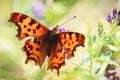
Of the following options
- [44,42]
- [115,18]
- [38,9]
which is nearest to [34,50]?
[44,42]

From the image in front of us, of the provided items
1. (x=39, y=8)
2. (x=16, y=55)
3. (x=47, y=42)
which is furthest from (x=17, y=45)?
(x=47, y=42)

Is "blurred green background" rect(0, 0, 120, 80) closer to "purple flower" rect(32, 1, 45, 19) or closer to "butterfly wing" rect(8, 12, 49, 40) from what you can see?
"purple flower" rect(32, 1, 45, 19)

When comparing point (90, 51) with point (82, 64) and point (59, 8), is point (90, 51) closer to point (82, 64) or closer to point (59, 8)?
point (82, 64)

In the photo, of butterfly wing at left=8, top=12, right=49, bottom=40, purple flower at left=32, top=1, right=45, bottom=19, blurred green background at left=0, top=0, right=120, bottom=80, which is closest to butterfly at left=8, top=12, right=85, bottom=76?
butterfly wing at left=8, top=12, right=49, bottom=40

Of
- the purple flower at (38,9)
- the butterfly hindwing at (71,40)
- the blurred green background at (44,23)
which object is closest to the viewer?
the butterfly hindwing at (71,40)

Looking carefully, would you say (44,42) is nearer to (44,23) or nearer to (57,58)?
(57,58)

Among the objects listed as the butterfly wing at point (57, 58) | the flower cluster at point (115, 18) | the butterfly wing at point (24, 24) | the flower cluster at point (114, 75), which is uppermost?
the flower cluster at point (115, 18)

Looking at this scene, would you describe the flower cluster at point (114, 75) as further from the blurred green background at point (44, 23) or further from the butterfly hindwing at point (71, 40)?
the butterfly hindwing at point (71, 40)

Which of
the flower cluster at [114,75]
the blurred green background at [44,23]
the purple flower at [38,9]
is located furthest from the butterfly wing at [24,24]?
the purple flower at [38,9]
